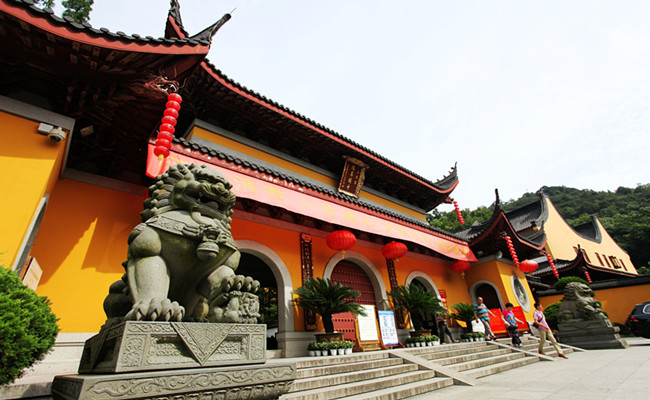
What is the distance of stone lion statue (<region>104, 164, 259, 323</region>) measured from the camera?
2119mm

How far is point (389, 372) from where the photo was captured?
4.72 meters

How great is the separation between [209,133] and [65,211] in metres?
3.57

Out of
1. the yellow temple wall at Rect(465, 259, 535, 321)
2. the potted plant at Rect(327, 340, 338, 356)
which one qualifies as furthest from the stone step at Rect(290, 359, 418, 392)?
the yellow temple wall at Rect(465, 259, 535, 321)

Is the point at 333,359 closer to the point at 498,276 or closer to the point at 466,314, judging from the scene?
the point at 466,314

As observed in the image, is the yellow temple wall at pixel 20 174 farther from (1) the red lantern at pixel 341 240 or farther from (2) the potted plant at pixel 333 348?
(1) the red lantern at pixel 341 240

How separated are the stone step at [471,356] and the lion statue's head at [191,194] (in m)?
5.10

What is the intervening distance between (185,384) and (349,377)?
311 cm

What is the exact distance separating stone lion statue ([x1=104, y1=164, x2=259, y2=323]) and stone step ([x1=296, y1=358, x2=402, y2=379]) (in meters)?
2.36

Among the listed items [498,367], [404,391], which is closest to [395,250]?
[498,367]

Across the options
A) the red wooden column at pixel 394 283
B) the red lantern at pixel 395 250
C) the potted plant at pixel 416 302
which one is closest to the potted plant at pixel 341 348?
the potted plant at pixel 416 302

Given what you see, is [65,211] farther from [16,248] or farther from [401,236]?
[401,236]

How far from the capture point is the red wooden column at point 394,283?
8.54 metres

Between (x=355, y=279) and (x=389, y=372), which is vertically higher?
(x=355, y=279)

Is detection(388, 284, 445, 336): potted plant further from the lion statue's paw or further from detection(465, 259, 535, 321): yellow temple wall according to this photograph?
the lion statue's paw
